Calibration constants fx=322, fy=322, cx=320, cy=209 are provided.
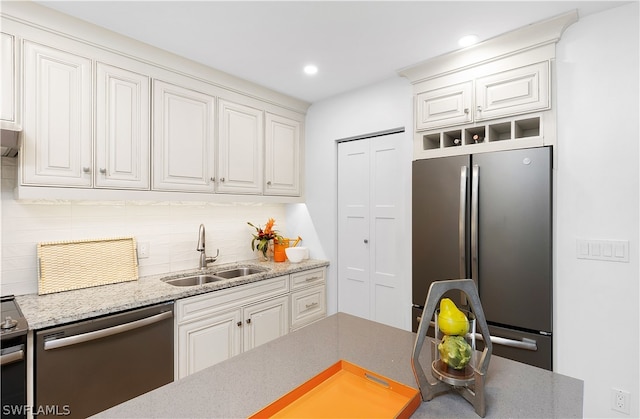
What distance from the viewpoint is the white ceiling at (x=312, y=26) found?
1745 mm

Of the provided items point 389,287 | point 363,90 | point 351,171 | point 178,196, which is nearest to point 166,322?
point 178,196

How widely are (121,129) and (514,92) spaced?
2538 mm

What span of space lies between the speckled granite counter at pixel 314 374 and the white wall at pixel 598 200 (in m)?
1.13

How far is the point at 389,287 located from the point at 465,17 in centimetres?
202

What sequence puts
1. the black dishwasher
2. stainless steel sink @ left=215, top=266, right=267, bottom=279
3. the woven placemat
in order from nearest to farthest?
the black dishwasher, the woven placemat, stainless steel sink @ left=215, top=266, right=267, bottom=279

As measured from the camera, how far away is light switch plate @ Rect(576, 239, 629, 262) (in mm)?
1727

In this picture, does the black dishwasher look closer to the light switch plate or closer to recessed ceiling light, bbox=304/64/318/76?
recessed ceiling light, bbox=304/64/318/76

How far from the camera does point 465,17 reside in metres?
1.84

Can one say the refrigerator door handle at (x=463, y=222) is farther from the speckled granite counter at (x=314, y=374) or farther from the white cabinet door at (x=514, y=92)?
the speckled granite counter at (x=314, y=374)

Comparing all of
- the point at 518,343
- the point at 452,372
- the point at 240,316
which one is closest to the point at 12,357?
the point at 240,316

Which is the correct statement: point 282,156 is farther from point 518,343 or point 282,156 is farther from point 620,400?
point 620,400

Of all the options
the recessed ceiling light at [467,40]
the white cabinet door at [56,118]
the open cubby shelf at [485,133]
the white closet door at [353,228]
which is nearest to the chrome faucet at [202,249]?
the white cabinet door at [56,118]

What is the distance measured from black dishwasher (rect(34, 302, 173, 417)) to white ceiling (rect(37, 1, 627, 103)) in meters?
1.69

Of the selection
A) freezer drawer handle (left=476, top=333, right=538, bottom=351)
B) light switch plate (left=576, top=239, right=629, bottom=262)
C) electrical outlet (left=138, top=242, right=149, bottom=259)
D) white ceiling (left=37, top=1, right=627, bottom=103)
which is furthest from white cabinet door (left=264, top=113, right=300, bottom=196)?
light switch plate (left=576, top=239, right=629, bottom=262)
